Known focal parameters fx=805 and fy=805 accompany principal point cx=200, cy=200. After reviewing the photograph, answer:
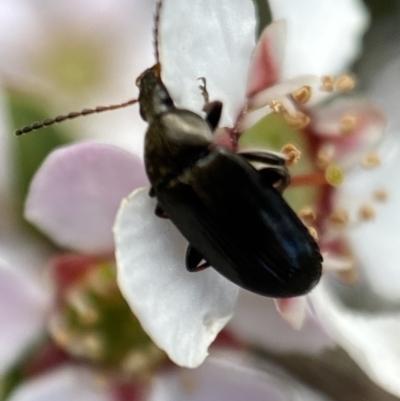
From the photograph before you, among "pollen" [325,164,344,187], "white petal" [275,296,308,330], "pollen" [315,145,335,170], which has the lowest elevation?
"pollen" [315,145,335,170]

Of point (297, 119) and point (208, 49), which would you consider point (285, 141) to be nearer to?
point (297, 119)

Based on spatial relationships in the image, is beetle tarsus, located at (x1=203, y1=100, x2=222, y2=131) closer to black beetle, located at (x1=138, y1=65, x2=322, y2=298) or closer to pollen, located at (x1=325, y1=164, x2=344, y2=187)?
black beetle, located at (x1=138, y1=65, x2=322, y2=298)

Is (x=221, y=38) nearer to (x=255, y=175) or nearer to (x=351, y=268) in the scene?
(x=255, y=175)

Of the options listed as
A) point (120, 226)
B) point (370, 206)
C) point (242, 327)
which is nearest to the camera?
point (120, 226)

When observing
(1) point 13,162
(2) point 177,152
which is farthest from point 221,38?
(1) point 13,162

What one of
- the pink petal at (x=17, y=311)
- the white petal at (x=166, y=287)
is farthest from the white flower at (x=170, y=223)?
the pink petal at (x=17, y=311)

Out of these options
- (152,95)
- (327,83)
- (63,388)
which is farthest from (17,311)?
(327,83)

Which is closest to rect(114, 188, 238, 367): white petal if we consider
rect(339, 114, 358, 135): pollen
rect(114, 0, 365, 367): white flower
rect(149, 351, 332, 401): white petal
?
rect(114, 0, 365, 367): white flower
